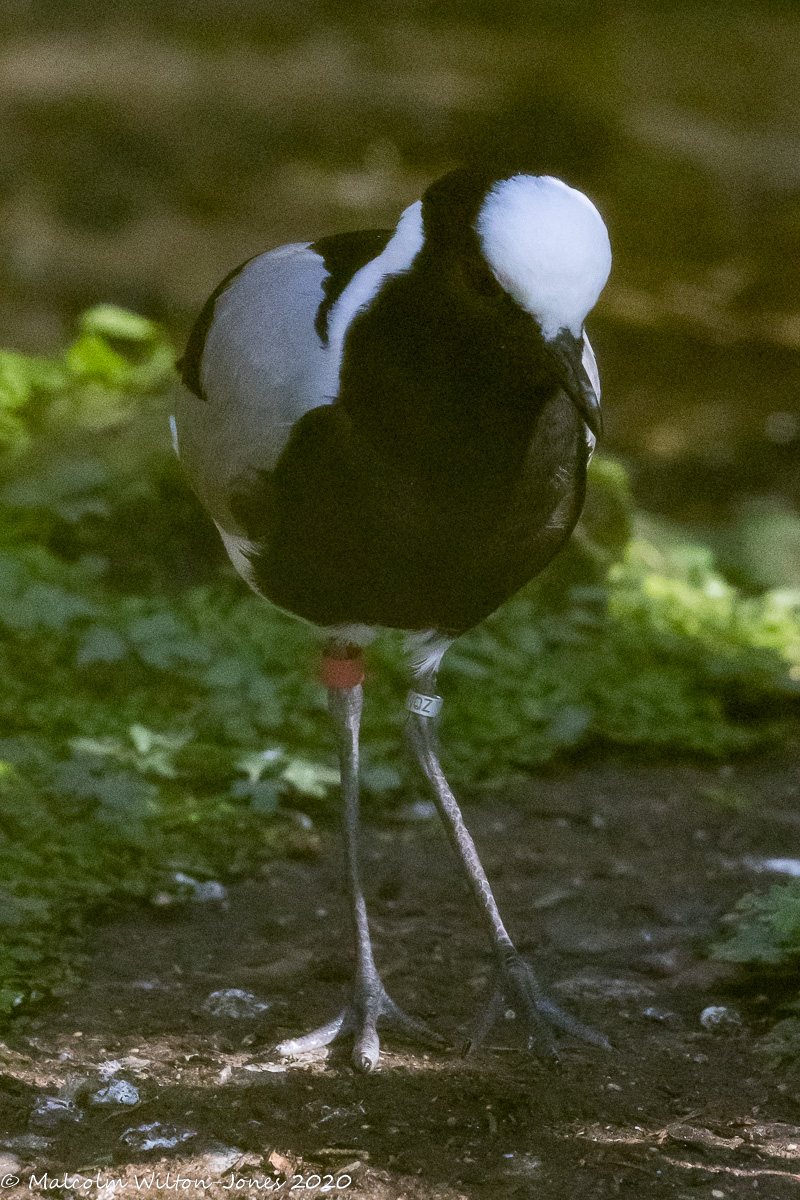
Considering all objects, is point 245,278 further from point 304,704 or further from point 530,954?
point 530,954

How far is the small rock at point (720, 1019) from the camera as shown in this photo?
2.97m

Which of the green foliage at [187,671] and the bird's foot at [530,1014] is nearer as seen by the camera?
the bird's foot at [530,1014]

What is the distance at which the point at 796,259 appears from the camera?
7391 millimetres

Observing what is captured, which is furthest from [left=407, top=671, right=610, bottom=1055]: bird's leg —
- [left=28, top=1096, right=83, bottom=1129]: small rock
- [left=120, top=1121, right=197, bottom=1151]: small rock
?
[left=28, top=1096, right=83, bottom=1129]: small rock

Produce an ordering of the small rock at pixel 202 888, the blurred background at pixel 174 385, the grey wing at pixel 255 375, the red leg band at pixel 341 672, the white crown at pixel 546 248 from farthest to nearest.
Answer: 1. the blurred background at pixel 174 385
2. the small rock at pixel 202 888
3. the red leg band at pixel 341 672
4. the grey wing at pixel 255 375
5. the white crown at pixel 546 248

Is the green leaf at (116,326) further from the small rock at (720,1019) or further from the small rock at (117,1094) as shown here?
the small rock at (720,1019)

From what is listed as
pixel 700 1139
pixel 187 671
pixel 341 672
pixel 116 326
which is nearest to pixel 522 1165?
pixel 700 1139

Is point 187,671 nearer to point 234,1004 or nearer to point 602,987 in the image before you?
point 234,1004

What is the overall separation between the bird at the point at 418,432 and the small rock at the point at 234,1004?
0.17 metres

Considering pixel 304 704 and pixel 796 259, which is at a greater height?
pixel 796 259

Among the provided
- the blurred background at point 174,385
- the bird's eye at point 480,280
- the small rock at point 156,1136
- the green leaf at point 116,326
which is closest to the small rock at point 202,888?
the blurred background at point 174,385

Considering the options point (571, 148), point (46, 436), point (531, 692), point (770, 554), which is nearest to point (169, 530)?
point (46, 436)

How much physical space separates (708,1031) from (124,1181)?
1.34m

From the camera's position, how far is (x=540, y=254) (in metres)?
2.37
